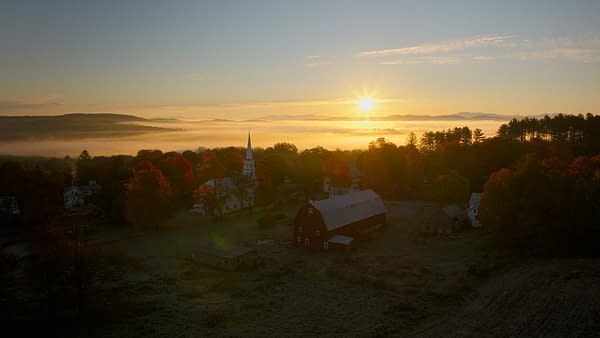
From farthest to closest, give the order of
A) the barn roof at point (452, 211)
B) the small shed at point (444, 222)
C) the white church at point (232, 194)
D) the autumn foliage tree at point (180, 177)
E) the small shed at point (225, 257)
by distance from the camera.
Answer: the autumn foliage tree at point (180, 177) < the white church at point (232, 194) < the barn roof at point (452, 211) < the small shed at point (444, 222) < the small shed at point (225, 257)

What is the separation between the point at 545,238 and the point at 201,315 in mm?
27063

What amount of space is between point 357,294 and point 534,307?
34.1 feet

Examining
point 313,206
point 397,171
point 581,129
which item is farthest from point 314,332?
point 581,129

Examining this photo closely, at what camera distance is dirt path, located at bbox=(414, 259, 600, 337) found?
20.9 m

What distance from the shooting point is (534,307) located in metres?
23.4

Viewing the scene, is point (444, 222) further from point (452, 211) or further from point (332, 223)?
point (332, 223)

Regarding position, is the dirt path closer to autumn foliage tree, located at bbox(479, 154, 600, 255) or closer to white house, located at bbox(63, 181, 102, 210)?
autumn foliage tree, located at bbox(479, 154, 600, 255)

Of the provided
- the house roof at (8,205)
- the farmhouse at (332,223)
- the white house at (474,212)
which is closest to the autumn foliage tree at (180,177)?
the house roof at (8,205)

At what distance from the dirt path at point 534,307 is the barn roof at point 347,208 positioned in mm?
16774

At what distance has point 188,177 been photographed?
6600cm

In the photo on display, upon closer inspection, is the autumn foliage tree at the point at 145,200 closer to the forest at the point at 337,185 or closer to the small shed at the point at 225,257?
the forest at the point at 337,185

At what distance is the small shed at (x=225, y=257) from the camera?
34.6 metres

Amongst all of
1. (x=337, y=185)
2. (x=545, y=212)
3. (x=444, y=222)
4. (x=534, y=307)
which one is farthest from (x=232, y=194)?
(x=534, y=307)

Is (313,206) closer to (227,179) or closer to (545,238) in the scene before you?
(545,238)
